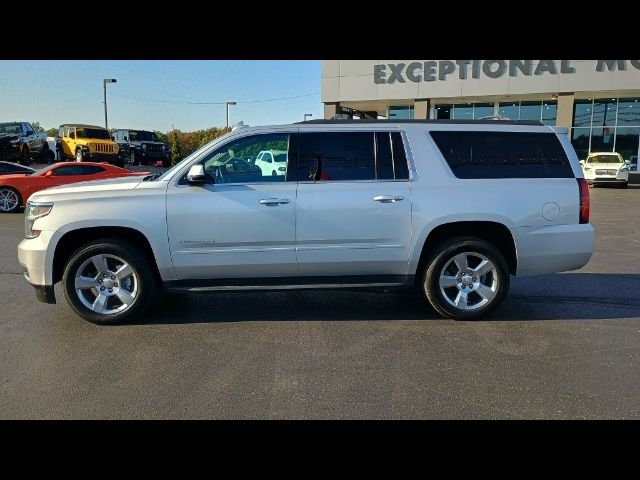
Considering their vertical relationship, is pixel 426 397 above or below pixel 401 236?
below

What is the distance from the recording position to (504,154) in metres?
4.95

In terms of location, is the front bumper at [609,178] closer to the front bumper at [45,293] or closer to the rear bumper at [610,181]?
the rear bumper at [610,181]

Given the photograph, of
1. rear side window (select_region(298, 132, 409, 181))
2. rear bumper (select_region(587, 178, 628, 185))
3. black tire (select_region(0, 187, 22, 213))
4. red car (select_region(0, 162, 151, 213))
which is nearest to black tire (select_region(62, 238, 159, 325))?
rear side window (select_region(298, 132, 409, 181))

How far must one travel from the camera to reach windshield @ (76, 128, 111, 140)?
2614 cm

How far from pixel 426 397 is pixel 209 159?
2.90 metres

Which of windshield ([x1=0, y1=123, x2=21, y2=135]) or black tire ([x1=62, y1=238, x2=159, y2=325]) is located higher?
windshield ([x1=0, y1=123, x2=21, y2=135])

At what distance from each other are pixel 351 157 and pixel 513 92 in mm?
22515

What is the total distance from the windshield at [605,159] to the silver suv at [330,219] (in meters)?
21.4

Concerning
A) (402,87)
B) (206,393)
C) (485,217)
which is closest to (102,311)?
(206,393)

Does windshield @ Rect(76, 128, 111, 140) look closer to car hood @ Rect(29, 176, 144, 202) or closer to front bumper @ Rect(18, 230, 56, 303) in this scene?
car hood @ Rect(29, 176, 144, 202)

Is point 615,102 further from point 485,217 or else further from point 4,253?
point 4,253

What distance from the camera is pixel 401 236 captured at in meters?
4.77

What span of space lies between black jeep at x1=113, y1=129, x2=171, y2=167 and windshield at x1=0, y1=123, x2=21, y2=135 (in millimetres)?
5397

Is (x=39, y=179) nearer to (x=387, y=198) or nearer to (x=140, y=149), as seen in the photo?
(x=387, y=198)
